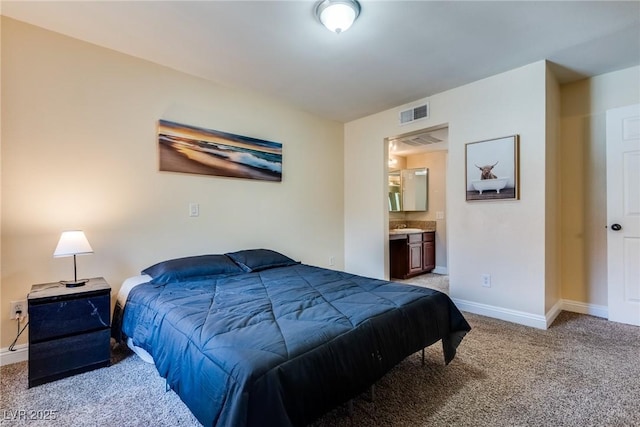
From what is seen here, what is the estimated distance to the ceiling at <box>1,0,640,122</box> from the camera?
2.03 m


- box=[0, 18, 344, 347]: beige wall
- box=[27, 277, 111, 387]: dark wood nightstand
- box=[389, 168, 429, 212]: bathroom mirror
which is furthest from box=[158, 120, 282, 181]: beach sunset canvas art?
box=[389, 168, 429, 212]: bathroom mirror

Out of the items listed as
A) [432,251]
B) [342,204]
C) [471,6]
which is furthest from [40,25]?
[432,251]

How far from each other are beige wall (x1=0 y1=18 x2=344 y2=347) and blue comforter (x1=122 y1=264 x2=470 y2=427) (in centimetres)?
74

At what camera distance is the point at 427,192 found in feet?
19.2

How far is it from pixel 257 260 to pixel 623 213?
11.5 feet

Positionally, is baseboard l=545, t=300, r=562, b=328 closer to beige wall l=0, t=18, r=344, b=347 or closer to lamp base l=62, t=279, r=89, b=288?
beige wall l=0, t=18, r=344, b=347

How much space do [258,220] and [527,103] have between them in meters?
2.95

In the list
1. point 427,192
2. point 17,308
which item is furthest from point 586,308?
point 17,308

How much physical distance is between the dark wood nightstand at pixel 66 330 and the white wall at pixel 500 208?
328 centimetres

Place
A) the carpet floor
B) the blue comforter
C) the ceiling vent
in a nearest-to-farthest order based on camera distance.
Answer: the blue comforter
the carpet floor
the ceiling vent

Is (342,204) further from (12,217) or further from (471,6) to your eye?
(12,217)

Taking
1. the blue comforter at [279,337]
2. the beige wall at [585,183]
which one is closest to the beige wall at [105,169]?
the blue comforter at [279,337]

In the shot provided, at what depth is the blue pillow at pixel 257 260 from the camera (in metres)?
2.86

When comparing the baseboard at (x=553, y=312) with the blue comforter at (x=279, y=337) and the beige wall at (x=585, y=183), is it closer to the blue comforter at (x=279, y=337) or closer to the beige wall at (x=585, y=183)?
the beige wall at (x=585, y=183)
